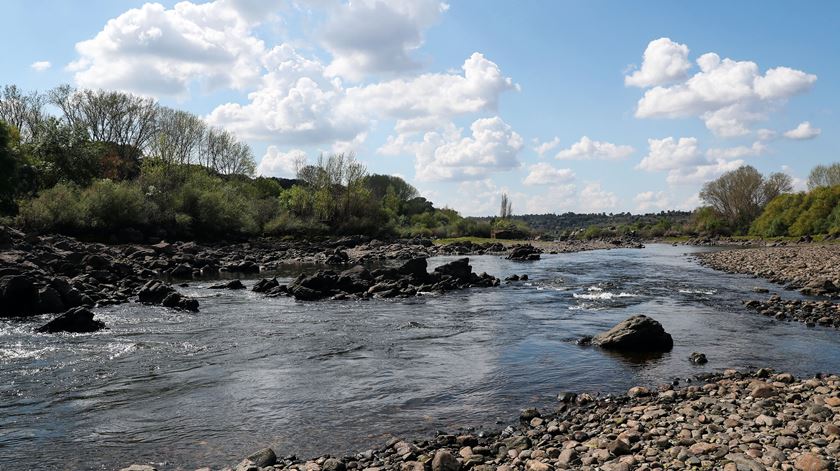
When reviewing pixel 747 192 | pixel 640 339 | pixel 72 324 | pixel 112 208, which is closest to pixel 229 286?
pixel 72 324

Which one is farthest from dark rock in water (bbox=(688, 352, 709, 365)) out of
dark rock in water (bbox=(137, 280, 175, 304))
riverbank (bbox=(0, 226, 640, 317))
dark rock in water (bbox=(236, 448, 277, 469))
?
Answer: dark rock in water (bbox=(137, 280, 175, 304))

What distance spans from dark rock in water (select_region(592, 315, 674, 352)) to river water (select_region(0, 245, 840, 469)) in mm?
514

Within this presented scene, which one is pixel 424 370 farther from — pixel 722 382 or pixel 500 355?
pixel 722 382

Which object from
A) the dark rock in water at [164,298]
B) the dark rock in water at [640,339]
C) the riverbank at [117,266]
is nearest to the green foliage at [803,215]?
the riverbank at [117,266]

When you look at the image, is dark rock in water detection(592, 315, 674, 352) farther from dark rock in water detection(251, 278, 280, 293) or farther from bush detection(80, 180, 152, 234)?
bush detection(80, 180, 152, 234)

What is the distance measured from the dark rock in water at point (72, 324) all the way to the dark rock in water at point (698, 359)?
61.6 ft

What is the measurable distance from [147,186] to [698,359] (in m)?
68.8

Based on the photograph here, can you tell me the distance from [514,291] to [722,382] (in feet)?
68.4

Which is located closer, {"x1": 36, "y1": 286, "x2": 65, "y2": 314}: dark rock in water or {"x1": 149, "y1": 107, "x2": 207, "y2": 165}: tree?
{"x1": 36, "y1": 286, "x2": 65, "y2": 314}: dark rock in water

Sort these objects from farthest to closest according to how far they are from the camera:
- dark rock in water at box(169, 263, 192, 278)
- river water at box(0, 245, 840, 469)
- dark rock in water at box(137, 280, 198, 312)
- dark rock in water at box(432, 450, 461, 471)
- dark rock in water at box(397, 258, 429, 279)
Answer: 1. dark rock in water at box(169, 263, 192, 278)
2. dark rock in water at box(397, 258, 429, 279)
3. dark rock in water at box(137, 280, 198, 312)
4. river water at box(0, 245, 840, 469)
5. dark rock in water at box(432, 450, 461, 471)

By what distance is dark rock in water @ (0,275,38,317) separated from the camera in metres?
22.0

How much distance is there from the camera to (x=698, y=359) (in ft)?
49.8

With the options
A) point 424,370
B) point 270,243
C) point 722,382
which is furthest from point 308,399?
point 270,243

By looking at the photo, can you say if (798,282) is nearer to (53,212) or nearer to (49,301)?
(49,301)
